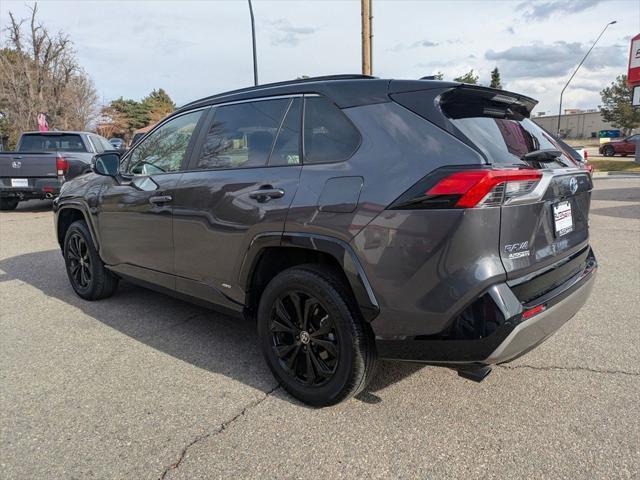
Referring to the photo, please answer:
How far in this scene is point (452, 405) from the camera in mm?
2832

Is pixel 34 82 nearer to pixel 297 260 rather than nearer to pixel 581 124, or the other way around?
pixel 297 260

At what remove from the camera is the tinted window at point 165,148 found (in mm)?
3705

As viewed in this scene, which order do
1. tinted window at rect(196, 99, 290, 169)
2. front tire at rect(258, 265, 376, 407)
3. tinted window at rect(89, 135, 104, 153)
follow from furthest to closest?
1. tinted window at rect(89, 135, 104, 153)
2. tinted window at rect(196, 99, 290, 169)
3. front tire at rect(258, 265, 376, 407)

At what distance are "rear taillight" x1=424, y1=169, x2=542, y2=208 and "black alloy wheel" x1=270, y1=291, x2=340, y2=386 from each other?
909 mm

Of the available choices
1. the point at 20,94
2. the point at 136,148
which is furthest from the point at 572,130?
the point at 136,148

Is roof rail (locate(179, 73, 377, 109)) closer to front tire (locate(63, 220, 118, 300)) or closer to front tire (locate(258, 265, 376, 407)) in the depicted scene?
front tire (locate(258, 265, 376, 407))

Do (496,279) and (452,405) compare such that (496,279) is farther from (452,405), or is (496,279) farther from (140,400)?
(140,400)

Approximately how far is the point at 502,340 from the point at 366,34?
41.9 feet

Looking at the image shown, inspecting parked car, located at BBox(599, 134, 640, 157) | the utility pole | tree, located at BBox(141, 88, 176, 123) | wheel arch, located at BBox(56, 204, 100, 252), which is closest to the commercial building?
parked car, located at BBox(599, 134, 640, 157)

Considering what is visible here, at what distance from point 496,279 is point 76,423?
236 centimetres

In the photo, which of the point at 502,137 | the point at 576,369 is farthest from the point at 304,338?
the point at 576,369

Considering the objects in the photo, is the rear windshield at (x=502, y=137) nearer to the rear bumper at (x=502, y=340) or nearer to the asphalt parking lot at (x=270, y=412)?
the rear bumper at (x=502, y=340)

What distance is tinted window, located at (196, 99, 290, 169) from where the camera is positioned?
121 inches

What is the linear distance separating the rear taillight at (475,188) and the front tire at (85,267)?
3.60m
